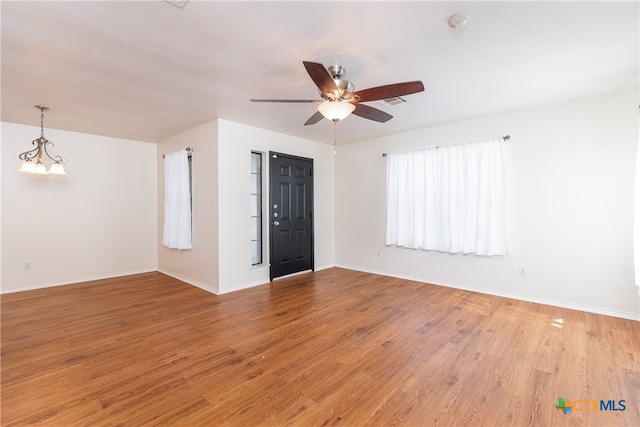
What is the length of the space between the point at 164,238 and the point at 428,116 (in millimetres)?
4774

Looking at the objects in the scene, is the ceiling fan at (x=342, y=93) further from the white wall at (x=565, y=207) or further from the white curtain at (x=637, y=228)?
the white curtain at (x=637, y=228)

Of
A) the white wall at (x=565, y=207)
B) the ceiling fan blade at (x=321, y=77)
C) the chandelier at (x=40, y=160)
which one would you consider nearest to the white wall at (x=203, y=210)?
the chandelier at (x=40, y=160)

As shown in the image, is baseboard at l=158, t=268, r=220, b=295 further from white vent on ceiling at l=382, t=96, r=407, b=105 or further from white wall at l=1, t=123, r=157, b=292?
white vent on ceiling at l=382, t=96, r=407, b=105

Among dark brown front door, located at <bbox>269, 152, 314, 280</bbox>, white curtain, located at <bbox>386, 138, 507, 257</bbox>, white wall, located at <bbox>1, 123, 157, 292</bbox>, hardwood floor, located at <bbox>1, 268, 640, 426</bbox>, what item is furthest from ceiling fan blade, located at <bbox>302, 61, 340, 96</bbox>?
white wall, located at <bbox>1, 123, 157, 292</bbox>

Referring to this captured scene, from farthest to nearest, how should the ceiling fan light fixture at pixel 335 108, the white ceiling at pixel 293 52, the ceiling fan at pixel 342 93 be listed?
the ceiling fan light fixture at pixel 335 108, the ceiling fan at pixel 342 93, the white ceiling at pixel 293 52

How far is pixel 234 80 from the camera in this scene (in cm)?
279

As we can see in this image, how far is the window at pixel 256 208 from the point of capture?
15.5 feet

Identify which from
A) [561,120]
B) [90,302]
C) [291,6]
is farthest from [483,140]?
[90,302]

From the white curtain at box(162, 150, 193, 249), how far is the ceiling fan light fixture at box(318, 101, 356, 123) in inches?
121

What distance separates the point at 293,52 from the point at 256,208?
2.93m

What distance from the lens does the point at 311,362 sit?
89.6 inches

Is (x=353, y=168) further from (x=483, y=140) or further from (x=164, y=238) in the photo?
(x=164, y=238)

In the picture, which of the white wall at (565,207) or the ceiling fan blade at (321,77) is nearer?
the ceiling fan blade at (321,77)

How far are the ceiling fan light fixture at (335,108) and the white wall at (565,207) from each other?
258 centimetres
